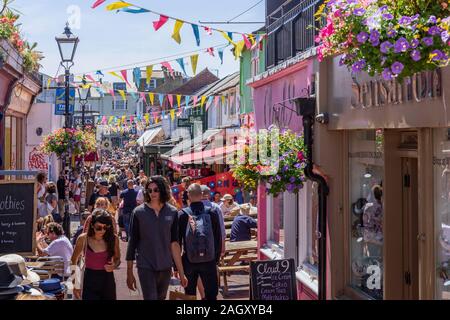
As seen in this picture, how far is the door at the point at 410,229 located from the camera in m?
7.15

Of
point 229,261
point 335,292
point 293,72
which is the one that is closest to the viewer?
point 335,292

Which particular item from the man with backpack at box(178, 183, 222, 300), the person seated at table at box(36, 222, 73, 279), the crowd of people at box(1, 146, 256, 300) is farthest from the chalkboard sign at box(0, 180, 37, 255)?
the man with backpack at box(178, 183, 222, 300)

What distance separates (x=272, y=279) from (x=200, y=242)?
1.00 metres

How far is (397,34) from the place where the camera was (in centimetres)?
504

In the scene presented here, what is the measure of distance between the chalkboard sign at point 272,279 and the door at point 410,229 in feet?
3.91

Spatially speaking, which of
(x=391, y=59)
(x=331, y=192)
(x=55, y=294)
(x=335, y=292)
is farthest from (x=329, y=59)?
(x=55, y=294)

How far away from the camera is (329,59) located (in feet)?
28.1

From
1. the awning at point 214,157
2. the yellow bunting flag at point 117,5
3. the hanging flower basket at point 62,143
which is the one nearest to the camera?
the yellow bunting flag at point 117,5

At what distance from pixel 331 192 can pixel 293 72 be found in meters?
2.35

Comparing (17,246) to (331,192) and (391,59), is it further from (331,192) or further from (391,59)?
(391,59)

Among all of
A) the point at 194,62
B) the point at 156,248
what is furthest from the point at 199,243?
the point at 194,62

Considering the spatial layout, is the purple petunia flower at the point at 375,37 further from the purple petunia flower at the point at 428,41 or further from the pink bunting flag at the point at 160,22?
the pink bunting flag at the point at 160,22

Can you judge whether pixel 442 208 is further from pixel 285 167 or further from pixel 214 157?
pixel 214 157

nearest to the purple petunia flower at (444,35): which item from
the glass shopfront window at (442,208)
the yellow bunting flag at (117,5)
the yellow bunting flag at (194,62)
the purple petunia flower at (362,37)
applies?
the purple petunia flower at (362,37)
